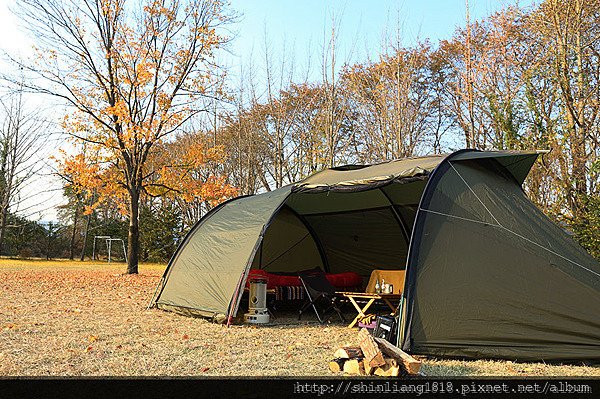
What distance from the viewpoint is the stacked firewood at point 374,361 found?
4004 mm

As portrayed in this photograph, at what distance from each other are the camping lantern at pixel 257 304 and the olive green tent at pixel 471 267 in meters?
0.44

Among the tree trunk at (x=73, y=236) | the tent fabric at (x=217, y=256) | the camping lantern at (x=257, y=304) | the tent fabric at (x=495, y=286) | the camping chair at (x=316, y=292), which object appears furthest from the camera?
the tree trunk at (x=73, y=236)

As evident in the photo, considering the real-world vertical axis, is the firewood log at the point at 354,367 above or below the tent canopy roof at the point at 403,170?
below

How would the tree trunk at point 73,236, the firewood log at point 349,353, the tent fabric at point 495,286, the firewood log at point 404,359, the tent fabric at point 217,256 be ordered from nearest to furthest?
the firewood log at point 404,359 < the firewood log at point 349,353 < the tent fabric at point 495,286 < the tent fabric at point 217,256 < the tree trunk at point 73,236

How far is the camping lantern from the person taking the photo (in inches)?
277

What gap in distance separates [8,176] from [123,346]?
76.2 ft

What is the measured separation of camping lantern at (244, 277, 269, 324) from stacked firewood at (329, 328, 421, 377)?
2845 millimetres

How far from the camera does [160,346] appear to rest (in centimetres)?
518

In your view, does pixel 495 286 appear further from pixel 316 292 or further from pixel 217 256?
pixel 217 256

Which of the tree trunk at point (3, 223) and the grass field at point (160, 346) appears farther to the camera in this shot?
the tree trunk at point (3, 223)

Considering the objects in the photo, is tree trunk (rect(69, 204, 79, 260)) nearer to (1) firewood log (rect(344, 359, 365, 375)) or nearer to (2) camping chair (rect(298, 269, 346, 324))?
(2) camping chair (rect(298, 269, 346, 324))

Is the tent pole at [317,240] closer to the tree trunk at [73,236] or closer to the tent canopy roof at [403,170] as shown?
the tent canopy roof at [403,170]

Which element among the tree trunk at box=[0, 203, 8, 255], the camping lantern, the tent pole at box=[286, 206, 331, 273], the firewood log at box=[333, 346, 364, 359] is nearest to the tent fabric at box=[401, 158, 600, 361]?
the firewood log at box=[333, 346, 364, 359]

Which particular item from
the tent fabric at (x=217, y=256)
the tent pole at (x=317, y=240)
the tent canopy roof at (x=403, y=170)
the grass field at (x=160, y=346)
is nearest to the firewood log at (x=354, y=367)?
the grass field at (x=160, y=346)
